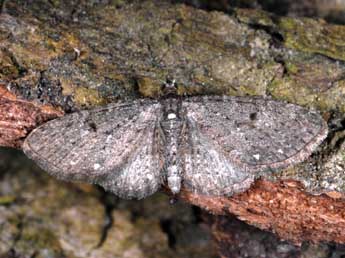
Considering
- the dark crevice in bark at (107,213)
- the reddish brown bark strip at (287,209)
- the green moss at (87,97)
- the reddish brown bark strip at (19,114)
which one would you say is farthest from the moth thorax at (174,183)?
the dark crevice in bark at (107,213)

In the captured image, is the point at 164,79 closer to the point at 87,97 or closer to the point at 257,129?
the point at 87,97

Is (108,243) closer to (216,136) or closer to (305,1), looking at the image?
(216,136)

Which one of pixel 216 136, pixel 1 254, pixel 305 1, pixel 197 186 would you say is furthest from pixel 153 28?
pixel 1 254

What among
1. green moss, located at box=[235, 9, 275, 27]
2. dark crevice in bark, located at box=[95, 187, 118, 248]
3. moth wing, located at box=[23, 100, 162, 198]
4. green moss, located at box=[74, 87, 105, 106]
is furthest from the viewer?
dark crevice in bark, located at box=[95, 187, 118, 248]

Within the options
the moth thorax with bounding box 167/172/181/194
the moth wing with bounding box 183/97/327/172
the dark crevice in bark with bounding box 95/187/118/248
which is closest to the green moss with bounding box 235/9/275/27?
the moth wing with bounding box 183/97/327/172

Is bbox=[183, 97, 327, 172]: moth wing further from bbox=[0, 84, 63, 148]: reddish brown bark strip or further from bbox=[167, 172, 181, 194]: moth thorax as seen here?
bbox=[0, 84, 63, 148]: reddish brown bark strip
